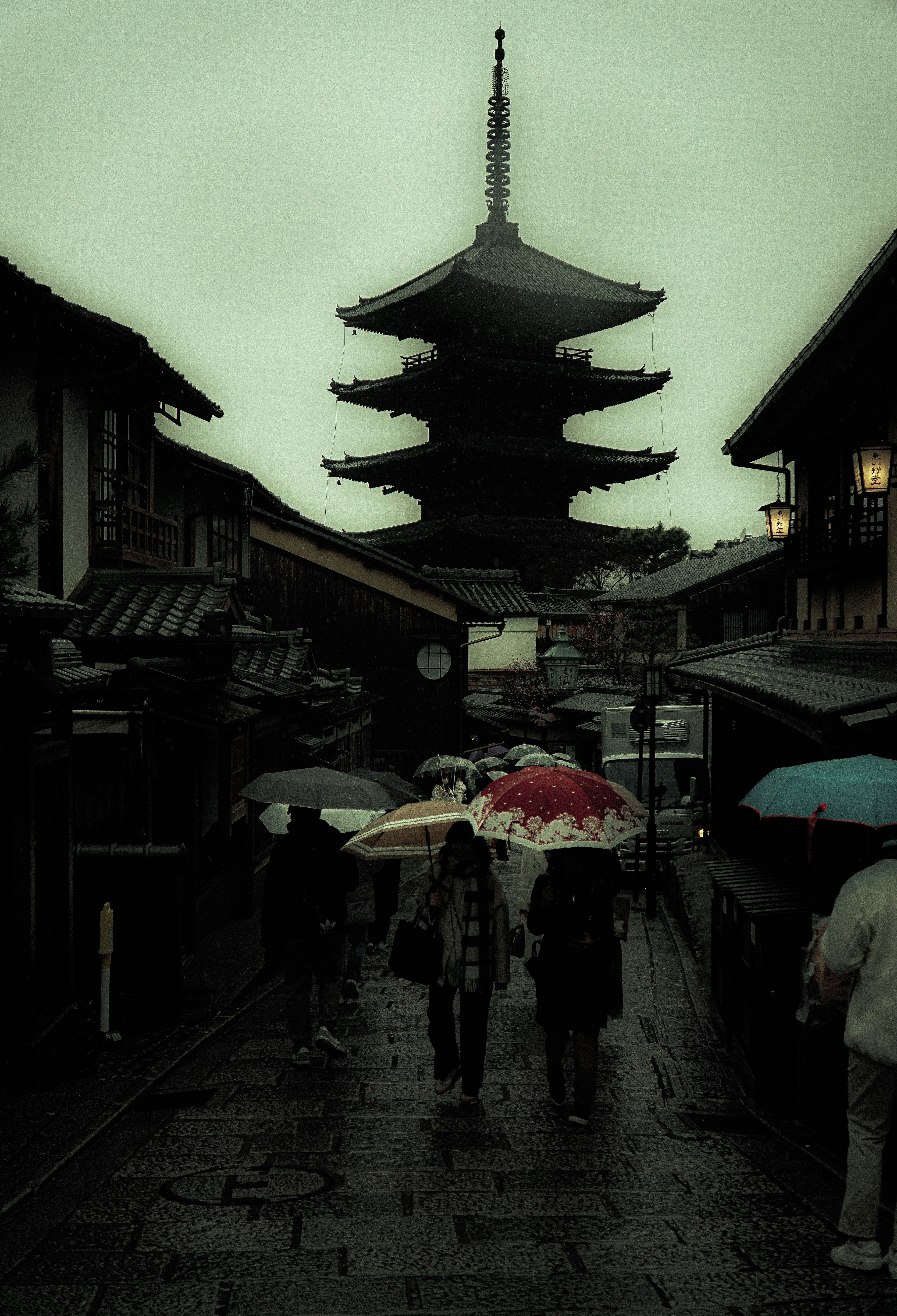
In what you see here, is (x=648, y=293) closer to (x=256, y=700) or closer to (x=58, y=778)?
(x=256, y=700)

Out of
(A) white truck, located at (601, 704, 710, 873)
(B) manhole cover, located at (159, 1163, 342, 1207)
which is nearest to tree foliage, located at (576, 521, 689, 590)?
(A) white truck, located at (601, 704, 710, 873)

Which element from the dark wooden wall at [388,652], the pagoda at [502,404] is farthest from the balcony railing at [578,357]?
the dark wooden wall at [388,652]

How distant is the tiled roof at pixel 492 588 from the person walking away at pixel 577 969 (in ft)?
94.7

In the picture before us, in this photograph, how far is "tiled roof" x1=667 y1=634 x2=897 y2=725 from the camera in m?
7.93

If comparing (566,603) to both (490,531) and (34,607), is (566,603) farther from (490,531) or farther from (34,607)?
(34,607)

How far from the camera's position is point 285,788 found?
9320 mm

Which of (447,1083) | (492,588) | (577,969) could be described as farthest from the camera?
(492,588)

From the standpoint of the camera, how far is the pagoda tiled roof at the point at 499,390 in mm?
41688

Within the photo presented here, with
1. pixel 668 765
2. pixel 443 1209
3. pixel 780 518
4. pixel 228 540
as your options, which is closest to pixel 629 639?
pixel 668 765

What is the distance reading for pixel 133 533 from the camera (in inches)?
578

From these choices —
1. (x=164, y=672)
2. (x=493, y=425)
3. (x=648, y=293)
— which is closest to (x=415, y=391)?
(x=493, y=425)

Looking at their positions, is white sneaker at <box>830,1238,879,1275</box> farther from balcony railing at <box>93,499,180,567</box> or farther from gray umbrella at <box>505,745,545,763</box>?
gray umbrella at <box>505,745,545,763</box>

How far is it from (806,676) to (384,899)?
442 centimetres

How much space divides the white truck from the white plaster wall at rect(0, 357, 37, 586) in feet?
40.4
